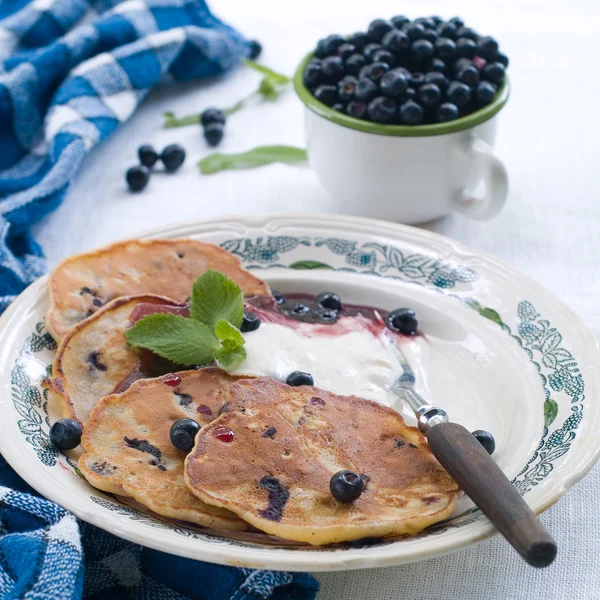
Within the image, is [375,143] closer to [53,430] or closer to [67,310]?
[67,310]

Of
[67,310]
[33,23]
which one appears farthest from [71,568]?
[33,23]

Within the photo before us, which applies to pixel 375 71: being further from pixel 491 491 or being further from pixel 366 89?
pixel 491 491

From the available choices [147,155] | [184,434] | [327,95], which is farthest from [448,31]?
[184,434]

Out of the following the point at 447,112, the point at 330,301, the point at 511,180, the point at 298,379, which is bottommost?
the point at 511,180

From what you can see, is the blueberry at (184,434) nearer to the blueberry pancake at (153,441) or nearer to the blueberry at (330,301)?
the blueberry pancake at (153,441)

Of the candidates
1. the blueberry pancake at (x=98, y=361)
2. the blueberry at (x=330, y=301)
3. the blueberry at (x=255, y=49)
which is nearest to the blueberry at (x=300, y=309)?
the blueberry at (x=330, y=301)

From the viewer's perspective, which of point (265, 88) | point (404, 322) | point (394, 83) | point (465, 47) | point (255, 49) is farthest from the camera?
point (255, 49)
